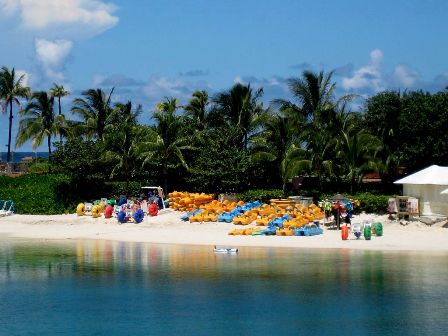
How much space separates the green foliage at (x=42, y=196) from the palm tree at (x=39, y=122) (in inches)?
500

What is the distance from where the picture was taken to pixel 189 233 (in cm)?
4547

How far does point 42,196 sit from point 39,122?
50.0 feet

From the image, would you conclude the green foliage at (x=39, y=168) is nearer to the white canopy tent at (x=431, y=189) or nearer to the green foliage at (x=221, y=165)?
the green foliage at (x=221, y=165)

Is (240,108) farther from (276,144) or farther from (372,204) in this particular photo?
(372,204)

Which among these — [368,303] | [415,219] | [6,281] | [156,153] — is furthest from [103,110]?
[368,303]

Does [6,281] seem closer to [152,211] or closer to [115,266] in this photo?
[115,266]

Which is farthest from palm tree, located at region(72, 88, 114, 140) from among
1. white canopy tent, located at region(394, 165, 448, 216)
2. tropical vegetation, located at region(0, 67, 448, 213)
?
white canopy tent, located at region(394, 165, 448, 216)

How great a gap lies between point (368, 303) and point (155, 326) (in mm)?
7387

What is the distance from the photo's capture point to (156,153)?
54500 mm

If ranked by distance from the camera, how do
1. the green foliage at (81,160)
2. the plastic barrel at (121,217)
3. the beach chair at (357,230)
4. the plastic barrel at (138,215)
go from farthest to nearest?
1. the green foliage at (81,160)
2. the plastic barrel at (121,217)
3. the plastic barrel at (138,215)
4. the beach chair at (357,230)

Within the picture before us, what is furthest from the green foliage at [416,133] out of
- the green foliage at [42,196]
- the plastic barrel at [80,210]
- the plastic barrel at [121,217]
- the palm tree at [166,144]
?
the green foliage at [42,196]

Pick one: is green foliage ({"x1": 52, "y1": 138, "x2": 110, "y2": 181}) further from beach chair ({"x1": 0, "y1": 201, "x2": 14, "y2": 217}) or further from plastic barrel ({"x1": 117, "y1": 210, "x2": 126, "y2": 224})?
plastic barrel ({"x1": 117, "y1": 210, "x2": 126, "y2": 224})

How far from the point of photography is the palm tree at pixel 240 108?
56.8 m

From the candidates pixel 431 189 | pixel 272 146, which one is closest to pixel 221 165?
pixel 272 146
